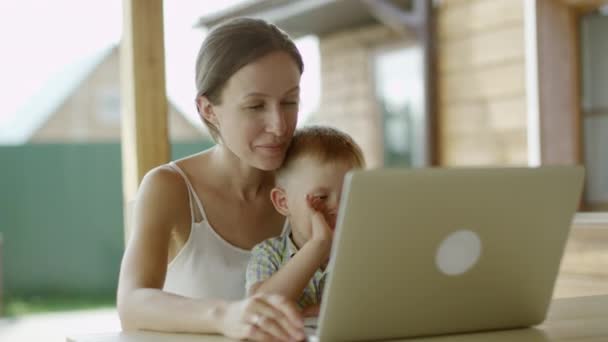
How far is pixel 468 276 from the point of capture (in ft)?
4.08

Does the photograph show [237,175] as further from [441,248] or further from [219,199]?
[441,248]

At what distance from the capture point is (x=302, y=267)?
1478 mm

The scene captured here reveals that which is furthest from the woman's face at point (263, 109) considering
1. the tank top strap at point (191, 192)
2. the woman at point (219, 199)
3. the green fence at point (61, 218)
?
the green fence at point (61, 218)

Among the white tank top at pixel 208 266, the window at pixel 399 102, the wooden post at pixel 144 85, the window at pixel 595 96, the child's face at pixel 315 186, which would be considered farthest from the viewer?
the window at pixel 399 102

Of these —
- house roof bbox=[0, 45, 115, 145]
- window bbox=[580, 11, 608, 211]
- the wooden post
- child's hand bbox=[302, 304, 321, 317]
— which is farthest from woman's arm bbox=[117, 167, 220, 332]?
house roof bbox=[0, 45, 115, 145]

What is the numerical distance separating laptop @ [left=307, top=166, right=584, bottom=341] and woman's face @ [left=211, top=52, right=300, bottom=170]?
1.58 feet

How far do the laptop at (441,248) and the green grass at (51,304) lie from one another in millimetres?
6724

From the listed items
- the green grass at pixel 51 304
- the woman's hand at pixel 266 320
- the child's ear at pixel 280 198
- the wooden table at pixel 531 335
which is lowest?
the green grass at pixel 51 304

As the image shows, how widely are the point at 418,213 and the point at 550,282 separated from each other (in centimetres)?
33

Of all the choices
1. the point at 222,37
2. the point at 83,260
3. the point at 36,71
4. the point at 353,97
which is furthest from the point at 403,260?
the point at 36,71

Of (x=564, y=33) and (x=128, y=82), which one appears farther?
(x=564, y=33)

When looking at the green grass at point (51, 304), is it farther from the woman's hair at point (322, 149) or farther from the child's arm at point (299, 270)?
the child's arm at point (299, 270)

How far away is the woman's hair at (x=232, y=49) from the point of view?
68.2 inches

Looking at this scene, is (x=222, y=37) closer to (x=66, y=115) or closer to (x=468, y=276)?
(x=468, y=276)
